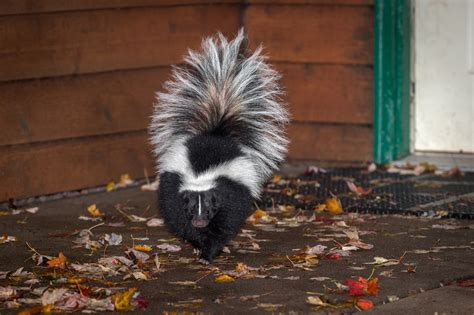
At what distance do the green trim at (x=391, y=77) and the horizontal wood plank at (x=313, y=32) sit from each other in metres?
0.11

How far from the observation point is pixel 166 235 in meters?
6.16

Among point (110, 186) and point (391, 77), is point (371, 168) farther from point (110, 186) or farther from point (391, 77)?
point (110, 186)

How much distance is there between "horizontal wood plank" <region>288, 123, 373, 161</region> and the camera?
319 inches

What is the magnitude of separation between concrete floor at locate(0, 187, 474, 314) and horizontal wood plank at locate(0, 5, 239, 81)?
3.01 ft

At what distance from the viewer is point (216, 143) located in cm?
572

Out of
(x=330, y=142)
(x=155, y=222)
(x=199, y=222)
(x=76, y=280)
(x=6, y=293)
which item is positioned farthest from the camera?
(x=330, y=142)

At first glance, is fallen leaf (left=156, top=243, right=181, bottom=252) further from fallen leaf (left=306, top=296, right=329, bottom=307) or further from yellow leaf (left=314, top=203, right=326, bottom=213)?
fallen leaf (left=306, top=296, right=329, bottom=307)

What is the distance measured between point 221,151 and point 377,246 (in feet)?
3.15

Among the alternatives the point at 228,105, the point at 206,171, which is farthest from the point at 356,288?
the point at 228,105

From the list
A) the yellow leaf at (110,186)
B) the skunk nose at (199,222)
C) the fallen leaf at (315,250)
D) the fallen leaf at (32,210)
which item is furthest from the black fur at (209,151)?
the yellow leaf at (110,186)

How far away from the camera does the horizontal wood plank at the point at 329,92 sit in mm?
8016

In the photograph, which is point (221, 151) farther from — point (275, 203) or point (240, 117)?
point (275, 203)

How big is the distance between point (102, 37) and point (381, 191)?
Answer: 6.94 feet

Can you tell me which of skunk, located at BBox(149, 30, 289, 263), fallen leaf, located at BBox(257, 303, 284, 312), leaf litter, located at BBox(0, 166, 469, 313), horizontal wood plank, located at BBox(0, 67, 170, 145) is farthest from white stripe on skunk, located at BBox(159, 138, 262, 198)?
horizontal wood plank, located at BBox(0, 67, 170, 145)
